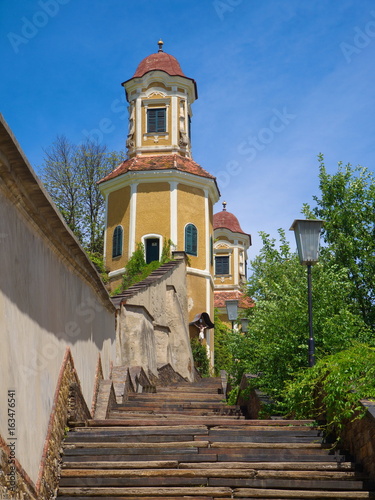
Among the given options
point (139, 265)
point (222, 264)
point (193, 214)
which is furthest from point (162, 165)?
point (222, 264)

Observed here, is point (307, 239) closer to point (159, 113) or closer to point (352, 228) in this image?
point (352, 228)

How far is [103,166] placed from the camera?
1658 inches

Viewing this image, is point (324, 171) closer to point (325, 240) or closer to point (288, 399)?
point (325, 240)

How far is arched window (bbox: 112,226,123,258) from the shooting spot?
33.1 metres

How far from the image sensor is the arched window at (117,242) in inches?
1303

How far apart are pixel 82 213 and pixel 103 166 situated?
11.4 ft

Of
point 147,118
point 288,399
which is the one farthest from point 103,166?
point 288,399

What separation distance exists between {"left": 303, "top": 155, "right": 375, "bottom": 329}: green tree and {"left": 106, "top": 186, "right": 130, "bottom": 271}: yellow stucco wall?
14.2m

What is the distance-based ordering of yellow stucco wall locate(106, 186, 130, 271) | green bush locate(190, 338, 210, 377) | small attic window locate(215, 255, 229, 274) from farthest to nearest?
small attic window locate(215, 255, 229, 274)
yellow stucco wall locate(106, 186, 130, 271)
green bush locate(190, 338, 210, 377)

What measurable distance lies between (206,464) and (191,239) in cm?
2612

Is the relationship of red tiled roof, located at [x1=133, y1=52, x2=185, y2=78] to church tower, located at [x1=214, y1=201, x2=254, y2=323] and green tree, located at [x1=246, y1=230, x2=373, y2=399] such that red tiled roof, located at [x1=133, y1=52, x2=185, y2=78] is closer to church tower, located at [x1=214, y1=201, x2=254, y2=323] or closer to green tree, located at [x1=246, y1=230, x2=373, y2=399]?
church tower, located at [x1=214, y1=201, x2=254, y2=323]

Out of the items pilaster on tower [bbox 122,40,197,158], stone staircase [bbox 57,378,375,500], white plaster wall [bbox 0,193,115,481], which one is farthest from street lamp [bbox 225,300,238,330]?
stone staircase [bbox 57,378,375,500]

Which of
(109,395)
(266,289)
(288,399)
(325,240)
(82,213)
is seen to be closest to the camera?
(288,399)

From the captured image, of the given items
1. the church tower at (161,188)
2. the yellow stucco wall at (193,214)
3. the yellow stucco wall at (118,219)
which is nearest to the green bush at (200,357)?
the church tower at (161,188)
